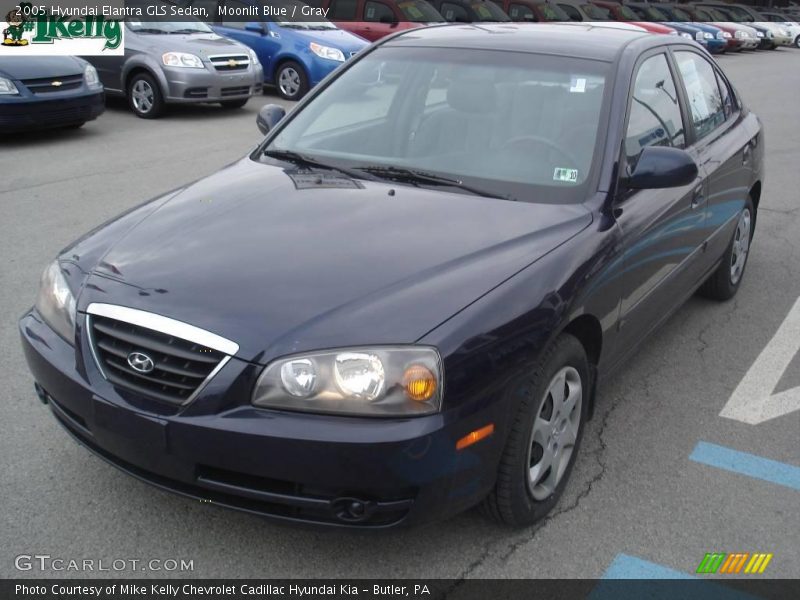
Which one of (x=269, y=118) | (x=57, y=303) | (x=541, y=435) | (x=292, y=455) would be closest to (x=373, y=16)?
(x=269, y=118)

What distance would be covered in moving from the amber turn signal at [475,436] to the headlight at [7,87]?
8.41m

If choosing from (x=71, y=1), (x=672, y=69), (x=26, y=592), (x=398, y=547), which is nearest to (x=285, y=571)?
(x=398, y=547)

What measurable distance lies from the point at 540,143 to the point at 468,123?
0.35m

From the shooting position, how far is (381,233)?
3.24 m

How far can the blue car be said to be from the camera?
14.2 m

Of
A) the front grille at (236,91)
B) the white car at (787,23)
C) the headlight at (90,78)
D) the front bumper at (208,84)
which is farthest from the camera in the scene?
the white car at (787,23)

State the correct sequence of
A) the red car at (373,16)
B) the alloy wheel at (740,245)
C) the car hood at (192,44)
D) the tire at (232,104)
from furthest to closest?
the red car at (373,16)
the tire at (232,104)
the car hood at (192,44)
the alloy wheel at (740,245)

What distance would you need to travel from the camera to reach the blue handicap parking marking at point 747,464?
12.0ft

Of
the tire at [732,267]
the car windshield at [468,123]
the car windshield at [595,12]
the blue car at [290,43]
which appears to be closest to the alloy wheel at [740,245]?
the tire at [732,267]

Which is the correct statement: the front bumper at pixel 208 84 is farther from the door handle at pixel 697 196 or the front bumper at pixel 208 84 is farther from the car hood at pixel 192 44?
the door handle at pixel 697 196

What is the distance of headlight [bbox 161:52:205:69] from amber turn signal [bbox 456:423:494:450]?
1029 centimetres

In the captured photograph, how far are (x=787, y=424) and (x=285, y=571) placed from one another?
2492 millimetres

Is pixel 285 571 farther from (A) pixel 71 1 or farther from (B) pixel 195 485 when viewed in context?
(A) pixel 71 1

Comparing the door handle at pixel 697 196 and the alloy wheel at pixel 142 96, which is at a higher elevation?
the door handle at pixel 697 196
